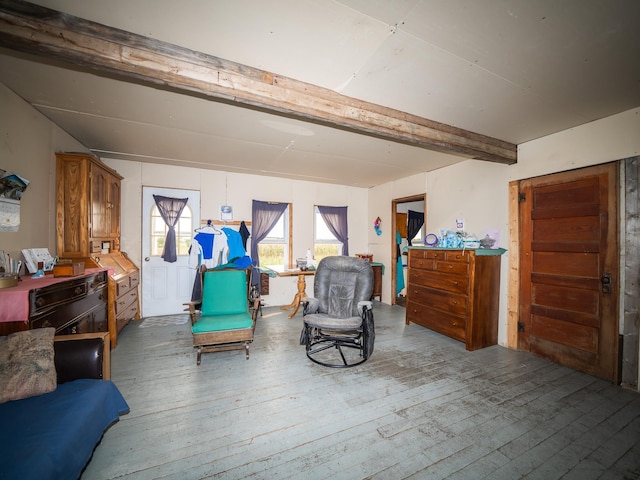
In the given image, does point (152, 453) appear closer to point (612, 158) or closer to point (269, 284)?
point (269, 284)

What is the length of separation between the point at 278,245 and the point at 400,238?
9.83ft

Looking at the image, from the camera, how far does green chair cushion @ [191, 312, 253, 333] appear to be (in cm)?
283

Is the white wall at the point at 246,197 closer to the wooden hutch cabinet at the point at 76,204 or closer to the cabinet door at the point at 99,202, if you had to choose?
the cabinet door at the point at 99,202

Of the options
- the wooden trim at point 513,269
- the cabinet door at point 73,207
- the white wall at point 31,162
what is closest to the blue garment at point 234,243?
the cabinet door at point 73,207

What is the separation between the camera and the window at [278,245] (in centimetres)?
549

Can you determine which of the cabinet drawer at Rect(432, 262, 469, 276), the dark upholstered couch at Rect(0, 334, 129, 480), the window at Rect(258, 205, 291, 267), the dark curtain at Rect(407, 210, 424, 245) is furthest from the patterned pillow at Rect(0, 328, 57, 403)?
the dark curtain at Rect(407, 210, 424, 245)

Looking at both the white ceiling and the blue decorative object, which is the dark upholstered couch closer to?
the white ceiling

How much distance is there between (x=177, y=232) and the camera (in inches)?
187

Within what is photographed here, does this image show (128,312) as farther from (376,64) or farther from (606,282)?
(606,282)

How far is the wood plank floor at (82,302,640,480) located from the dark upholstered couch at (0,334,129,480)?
37cm

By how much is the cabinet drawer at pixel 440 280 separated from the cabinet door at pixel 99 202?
465 cm

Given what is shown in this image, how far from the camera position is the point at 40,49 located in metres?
1.51

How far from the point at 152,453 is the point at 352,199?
557 cm

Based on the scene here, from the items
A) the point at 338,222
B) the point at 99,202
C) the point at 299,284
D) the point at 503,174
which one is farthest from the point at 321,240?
the point at 99,202
